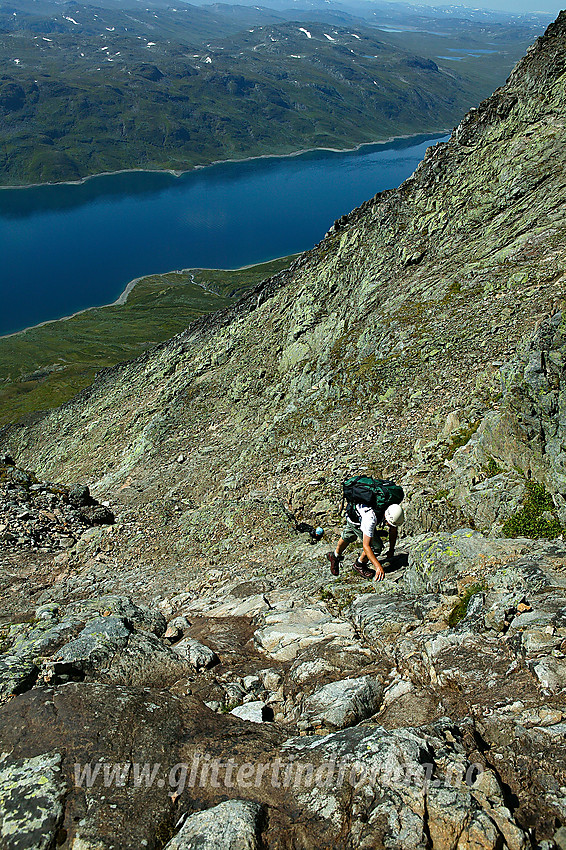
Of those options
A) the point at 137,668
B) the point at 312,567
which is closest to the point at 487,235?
the point at 312,567

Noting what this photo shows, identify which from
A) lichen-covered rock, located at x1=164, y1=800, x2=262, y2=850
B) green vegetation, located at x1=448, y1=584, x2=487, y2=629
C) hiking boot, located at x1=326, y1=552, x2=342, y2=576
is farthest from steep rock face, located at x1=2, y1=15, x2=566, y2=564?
lichen-covered rock, located at x1=164, y1=800, x2=262, y2=850

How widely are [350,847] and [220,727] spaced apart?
297 cm

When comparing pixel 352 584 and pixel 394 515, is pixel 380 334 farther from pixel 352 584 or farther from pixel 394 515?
pixel 352 584

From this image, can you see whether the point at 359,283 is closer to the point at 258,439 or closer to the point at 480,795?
the point at 258,439

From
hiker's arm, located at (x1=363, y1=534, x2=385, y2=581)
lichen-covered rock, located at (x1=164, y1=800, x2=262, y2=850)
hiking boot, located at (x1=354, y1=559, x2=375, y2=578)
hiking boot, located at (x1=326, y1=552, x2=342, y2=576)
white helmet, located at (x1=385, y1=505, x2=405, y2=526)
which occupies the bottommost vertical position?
hiking boot, located at (x1=326, y1=552, x2=342, y2=576)

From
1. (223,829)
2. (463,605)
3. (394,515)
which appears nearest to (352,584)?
(394,515)

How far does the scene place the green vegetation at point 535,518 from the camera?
11789 millimetres

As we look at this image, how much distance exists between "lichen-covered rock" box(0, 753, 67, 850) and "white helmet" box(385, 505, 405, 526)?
325 inches

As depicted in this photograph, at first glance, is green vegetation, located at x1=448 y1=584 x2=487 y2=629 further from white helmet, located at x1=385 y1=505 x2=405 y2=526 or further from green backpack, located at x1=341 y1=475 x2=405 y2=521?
green backpack, located at x1=341 y1=475 x2=405 y2=521

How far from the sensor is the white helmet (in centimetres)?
1229

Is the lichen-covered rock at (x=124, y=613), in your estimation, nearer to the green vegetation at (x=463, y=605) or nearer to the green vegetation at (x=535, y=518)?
the green vegetation at (x=463, y=605)

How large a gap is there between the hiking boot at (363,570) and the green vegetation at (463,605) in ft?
10.6

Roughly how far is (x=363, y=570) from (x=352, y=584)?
0.51 meters

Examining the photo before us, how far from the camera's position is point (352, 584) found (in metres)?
13.4
